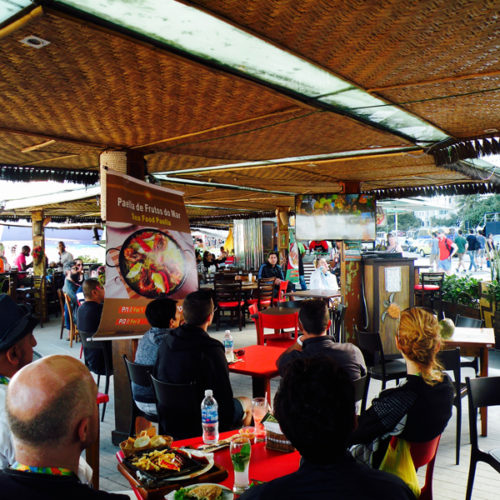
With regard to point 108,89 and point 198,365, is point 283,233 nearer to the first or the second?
point 198,365

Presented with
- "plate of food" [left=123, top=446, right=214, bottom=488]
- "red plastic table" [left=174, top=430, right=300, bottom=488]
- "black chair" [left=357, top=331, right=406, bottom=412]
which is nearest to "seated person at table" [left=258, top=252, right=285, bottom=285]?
"black chair" [left=357, top=331, right=406, bottom=412]

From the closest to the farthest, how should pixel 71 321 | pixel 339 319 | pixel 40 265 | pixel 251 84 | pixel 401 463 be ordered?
1. pixel 401 463
2. pixel 251 84
3. pixel 339 319
4. pixel 71 321
5. pixel 40 265

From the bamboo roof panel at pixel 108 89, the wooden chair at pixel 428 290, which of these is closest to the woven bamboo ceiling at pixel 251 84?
the bamboo roof panel at pixel 108 89

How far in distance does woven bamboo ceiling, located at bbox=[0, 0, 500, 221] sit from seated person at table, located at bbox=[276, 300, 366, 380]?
136 cm

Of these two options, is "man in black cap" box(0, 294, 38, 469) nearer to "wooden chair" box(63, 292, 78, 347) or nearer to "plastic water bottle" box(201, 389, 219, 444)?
"plastic water bottle" box(201, 389, 219, 444)

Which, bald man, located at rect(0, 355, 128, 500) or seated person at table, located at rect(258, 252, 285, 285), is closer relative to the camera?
bald man, located at rect(0, 355, 128, 500)

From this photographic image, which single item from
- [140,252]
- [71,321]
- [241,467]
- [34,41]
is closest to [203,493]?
[241,467]

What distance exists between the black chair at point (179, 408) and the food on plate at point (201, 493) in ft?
3.45

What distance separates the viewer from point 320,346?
308 cm

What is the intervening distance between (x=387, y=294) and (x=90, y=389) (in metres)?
5.73

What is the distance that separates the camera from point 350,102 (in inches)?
117

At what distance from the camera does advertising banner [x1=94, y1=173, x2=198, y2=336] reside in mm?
3602

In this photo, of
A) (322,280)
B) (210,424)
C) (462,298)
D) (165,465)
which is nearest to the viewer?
(165,465)

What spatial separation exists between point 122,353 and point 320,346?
1864mm
